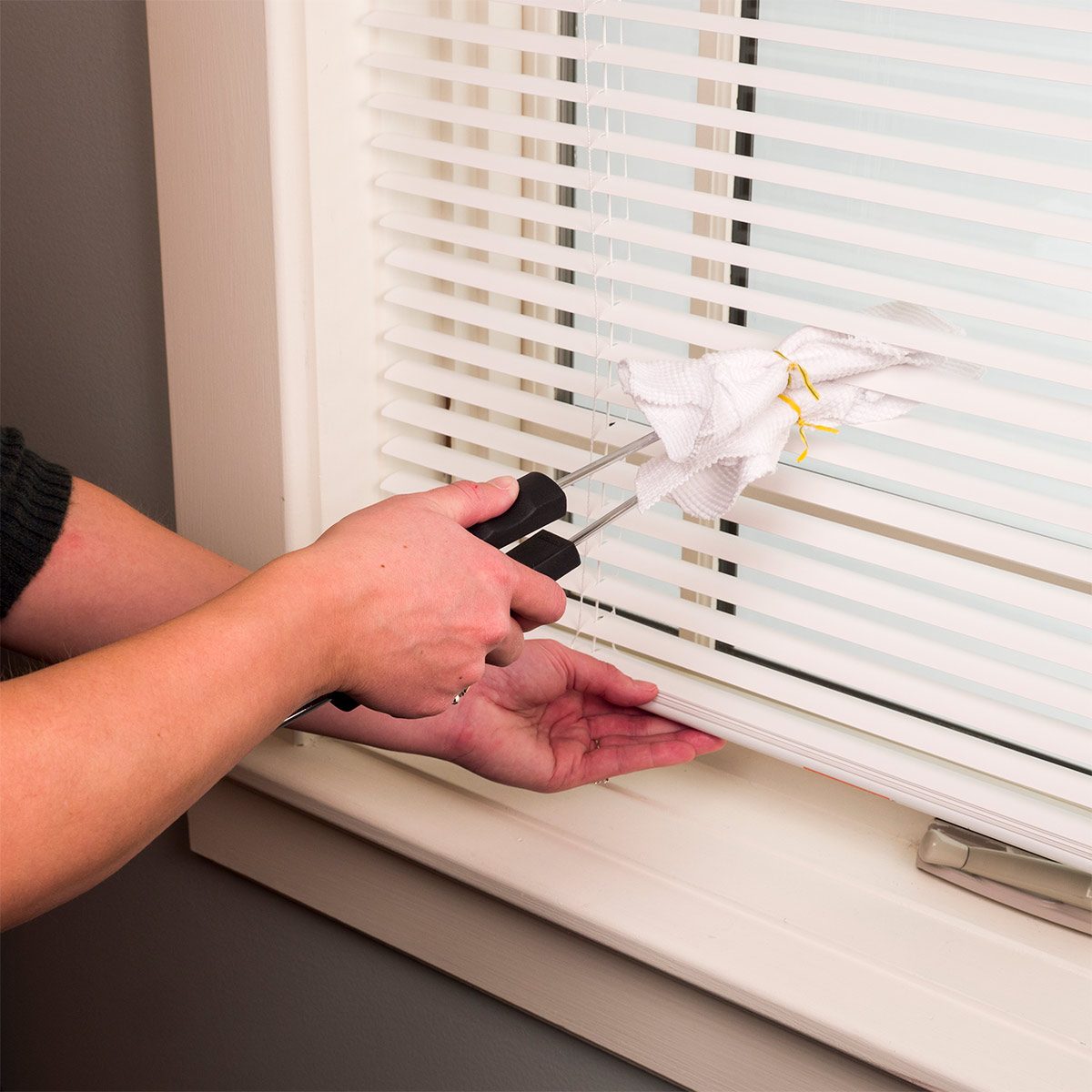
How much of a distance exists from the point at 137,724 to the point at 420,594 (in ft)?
0.56

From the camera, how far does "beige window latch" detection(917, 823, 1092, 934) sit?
761 mm

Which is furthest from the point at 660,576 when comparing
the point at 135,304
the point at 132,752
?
the point at 135,304

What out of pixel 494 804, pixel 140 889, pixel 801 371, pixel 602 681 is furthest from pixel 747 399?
pixel 140 889

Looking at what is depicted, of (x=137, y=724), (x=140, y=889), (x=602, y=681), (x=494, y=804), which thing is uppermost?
(x=137, y=724)

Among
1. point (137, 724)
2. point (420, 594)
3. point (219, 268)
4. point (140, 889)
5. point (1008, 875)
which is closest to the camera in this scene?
point (137, 724)

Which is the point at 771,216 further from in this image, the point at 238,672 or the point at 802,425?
the point at 238,672

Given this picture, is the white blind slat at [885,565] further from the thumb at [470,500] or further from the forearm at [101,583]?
the forearm at [101,583]

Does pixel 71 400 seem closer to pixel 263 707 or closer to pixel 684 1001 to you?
pixel 263 707

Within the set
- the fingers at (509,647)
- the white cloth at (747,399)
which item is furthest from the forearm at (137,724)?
the white cloth at (747,399)

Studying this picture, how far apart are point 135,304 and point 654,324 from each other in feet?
1.63

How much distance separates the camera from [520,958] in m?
0.87

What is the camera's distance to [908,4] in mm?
635

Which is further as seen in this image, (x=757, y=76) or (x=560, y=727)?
(x=560, y=727)

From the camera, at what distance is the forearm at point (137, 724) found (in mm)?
507
